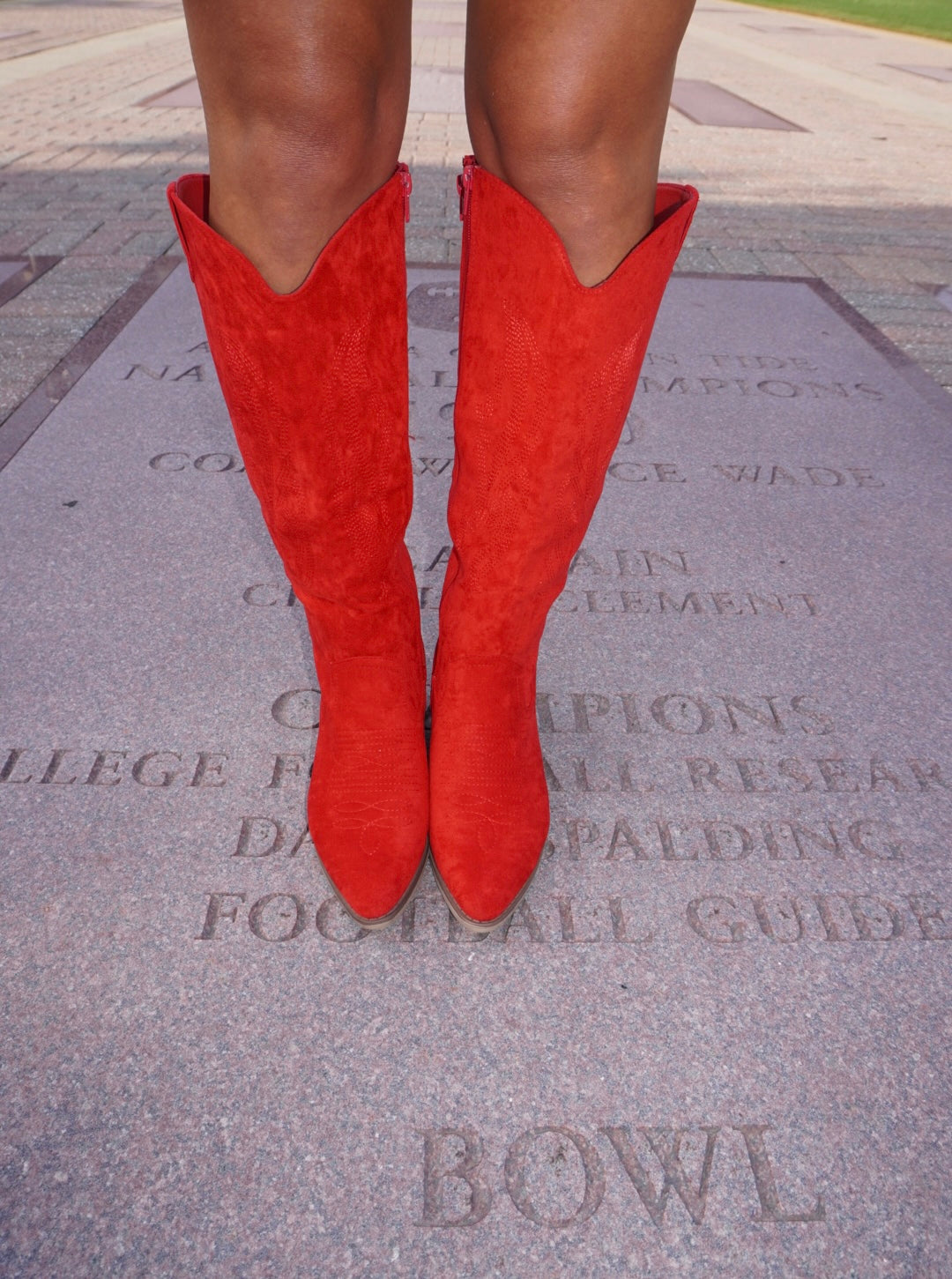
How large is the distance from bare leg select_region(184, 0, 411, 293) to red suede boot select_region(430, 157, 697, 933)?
0.14 m

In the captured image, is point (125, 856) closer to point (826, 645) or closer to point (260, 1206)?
point (260, 1206)

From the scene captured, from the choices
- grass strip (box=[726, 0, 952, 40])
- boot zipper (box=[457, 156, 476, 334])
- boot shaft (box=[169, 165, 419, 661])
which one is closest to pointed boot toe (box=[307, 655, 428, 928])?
boot shaft (box=[169, 165, 419, 661])

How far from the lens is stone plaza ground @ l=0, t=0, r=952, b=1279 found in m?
1.00

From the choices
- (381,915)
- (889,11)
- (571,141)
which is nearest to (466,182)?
(571,141)

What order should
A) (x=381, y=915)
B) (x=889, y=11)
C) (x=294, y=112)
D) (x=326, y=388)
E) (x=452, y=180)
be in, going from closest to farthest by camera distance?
1. (x=294, y=112)
2. (x=326, y=388)
3. (x=381, y=915)
4. (x=452, y=180)
5. (x=889, y=11)

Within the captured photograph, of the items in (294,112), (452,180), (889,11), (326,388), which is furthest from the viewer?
(889,11)

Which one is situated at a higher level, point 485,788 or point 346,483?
point 346,483

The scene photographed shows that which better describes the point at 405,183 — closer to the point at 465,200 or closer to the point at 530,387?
the point at 465,200

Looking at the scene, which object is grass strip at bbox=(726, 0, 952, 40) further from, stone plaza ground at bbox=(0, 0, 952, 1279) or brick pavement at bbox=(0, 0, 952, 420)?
stone plaza ground at bbox=(0, 0, 952, 1279)

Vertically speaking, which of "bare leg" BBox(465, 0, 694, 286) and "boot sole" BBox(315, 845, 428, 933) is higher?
"bare leg" BBox(465, 0, 694, 286)

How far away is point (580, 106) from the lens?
0.96m

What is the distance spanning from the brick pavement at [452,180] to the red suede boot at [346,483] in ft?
5.30

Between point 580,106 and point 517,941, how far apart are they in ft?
3.10

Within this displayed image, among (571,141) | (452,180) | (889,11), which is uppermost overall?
(571,141)
